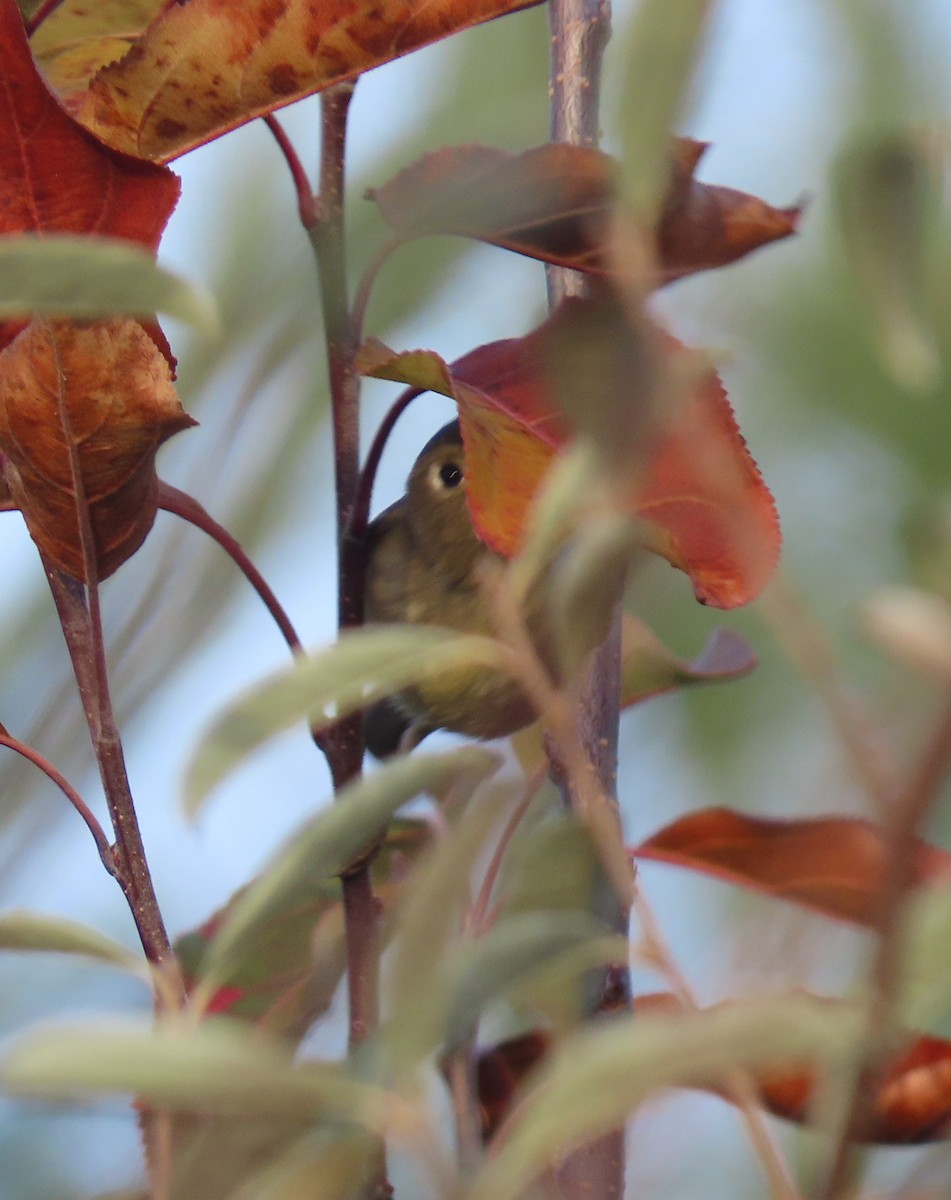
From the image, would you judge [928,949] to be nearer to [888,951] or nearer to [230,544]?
[888,951]

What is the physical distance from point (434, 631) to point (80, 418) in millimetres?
151

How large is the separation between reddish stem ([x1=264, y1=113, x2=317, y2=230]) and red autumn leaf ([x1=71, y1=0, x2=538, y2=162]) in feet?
0.08

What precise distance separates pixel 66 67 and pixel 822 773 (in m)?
0.65

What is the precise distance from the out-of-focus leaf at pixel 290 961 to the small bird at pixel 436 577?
0.06m

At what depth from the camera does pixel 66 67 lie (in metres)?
0.55

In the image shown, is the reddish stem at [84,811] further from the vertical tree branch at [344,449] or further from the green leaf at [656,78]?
the green leaf at [656,78]

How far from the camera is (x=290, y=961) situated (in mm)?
562

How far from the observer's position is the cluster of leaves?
22 cm

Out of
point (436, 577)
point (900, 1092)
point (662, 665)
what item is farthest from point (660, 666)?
point (900, 1092)

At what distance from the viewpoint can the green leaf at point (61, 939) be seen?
0.35 m

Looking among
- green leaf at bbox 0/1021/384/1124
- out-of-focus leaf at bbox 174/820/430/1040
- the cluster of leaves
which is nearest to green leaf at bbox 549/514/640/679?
the cluster of leaves

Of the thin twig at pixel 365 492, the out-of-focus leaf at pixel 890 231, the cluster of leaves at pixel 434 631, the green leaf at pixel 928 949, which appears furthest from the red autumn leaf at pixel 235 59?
the green leaf at pixel 928 949

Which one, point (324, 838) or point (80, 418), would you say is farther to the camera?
point (80, 418)

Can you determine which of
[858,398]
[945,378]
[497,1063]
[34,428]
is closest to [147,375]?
[34,428]
